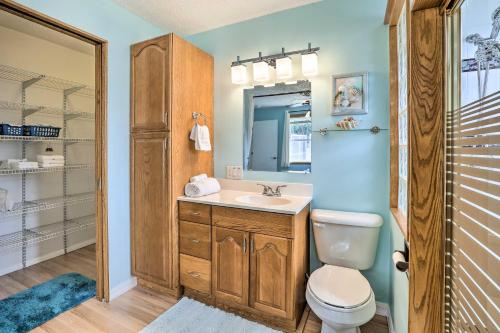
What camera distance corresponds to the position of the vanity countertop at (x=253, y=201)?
1.69 m

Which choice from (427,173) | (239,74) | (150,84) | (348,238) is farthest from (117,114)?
(427,173)

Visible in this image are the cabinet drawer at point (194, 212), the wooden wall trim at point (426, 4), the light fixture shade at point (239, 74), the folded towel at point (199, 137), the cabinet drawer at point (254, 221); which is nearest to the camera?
the wooden wall trim at point (426, 4)

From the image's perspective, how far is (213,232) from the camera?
1900 mm

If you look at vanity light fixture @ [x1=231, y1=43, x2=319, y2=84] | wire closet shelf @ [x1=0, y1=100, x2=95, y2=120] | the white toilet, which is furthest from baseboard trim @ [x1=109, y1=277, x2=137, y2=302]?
vanity light fixture @ [x1=231, y1=43, x2=319, y2=84]

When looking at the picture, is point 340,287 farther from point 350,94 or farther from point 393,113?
point 350,94

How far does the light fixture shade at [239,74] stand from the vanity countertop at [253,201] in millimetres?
1033

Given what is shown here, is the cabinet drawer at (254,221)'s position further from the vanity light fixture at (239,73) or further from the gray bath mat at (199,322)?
the vanity light fixture at (239,73)

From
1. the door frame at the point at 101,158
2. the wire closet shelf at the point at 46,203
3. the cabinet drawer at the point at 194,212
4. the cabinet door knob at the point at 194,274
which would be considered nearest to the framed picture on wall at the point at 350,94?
the cabinet drawer at the point at 194,212

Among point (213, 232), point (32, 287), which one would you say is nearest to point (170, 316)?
point (213, 232)

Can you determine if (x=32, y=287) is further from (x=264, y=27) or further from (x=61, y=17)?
(x=264, y=27)

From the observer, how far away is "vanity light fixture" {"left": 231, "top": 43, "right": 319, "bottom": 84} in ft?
6.51

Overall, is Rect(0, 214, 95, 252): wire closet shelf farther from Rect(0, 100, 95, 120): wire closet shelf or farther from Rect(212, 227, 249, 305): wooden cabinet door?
Rect(212, 227, 249, 305): wooden cabinet door

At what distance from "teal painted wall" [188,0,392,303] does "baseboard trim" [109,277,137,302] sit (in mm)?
1460

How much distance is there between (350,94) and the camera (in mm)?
1904
